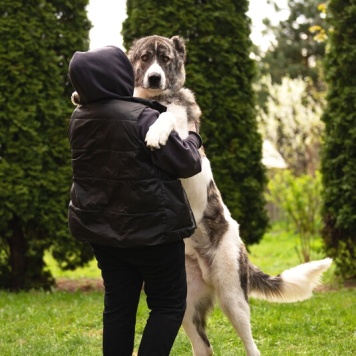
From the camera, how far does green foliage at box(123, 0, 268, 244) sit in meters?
8.14

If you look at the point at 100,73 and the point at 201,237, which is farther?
→ the point at 201,237

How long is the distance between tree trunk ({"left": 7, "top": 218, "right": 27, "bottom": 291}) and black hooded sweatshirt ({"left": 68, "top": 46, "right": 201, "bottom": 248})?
527 centimetres

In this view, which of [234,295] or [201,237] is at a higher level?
[201,237]

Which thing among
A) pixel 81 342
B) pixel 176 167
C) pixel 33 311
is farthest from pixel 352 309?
pixel 176 167

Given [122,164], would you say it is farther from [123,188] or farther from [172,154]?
[172,154]

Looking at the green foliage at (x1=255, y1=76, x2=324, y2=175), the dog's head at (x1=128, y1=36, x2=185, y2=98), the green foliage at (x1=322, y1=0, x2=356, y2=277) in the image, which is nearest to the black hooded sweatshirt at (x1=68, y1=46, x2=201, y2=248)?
the dog's head at (x1=128, y1=36, x2=185, y2=98)

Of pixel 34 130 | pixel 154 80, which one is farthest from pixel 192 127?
pixel 34 130

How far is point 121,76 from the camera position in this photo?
3164 mm

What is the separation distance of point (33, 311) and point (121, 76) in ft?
13.1

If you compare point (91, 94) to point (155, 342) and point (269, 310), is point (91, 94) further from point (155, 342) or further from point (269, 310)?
point (269, 310)

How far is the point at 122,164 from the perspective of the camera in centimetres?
310

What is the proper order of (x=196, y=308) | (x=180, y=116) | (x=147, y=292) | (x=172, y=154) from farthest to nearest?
(x=196, y=308), (x=180, y=116), (x=147, y=292), (x=172, y=154)

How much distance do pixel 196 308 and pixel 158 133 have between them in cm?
160

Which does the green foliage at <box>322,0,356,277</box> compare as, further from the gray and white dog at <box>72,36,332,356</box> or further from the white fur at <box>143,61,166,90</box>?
the white fur at <box>143,61,166,90</box>
